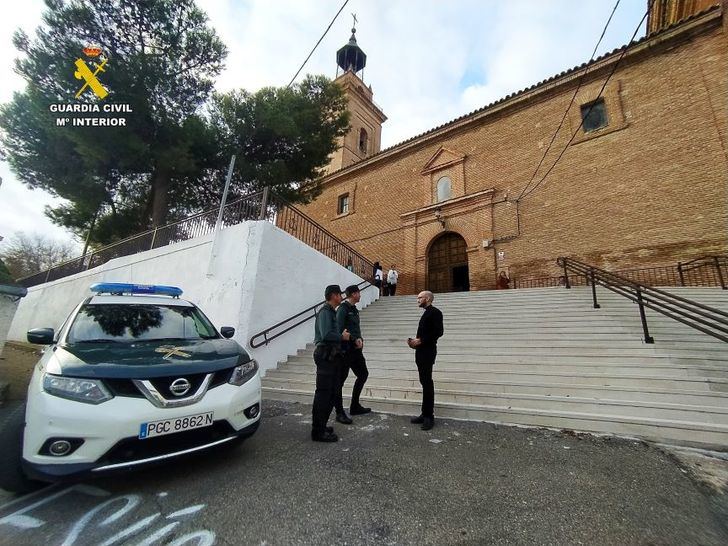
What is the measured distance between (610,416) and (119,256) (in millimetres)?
14934

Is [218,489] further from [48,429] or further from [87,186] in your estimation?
[87,186]

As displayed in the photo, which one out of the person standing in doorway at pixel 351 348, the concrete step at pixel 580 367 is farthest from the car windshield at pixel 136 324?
the concrete step at pixel 580 367

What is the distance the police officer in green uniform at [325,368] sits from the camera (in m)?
3.45

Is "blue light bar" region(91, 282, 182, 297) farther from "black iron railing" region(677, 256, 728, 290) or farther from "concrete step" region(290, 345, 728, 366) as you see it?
"black iron railing" region(677, 256, 728, 290)

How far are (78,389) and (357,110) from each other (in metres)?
28.1

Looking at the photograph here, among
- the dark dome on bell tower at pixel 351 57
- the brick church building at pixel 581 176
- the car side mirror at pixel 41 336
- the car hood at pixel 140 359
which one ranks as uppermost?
the dark dome on bell tower at pixel 351 57

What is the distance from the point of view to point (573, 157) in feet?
41.9

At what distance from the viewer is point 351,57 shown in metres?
28.3

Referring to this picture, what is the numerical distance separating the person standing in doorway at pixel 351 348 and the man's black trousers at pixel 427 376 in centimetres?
77

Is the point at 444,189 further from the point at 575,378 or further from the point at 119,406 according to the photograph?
the point at 119,406

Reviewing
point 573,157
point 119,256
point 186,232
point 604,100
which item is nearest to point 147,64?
point 186,232

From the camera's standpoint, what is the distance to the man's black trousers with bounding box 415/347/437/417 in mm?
3906

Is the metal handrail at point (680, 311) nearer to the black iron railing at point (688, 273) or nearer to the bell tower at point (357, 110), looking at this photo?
the black iron railing at point (688, 273)

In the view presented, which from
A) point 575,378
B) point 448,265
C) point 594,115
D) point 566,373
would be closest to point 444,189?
point 448,265
